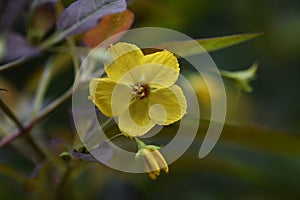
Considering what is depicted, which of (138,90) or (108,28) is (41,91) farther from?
(138,90)

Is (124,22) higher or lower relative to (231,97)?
higher

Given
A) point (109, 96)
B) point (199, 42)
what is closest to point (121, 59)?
point (109, 96)

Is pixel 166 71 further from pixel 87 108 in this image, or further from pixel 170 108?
pixel 87 108

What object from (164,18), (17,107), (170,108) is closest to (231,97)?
(164,18)

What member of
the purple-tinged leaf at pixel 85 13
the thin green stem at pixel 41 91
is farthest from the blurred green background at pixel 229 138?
the purple-tinged leaf at pixel 85 13

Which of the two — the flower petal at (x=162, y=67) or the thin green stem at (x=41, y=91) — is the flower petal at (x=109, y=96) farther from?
the thin green stem at (x=41, y=91)

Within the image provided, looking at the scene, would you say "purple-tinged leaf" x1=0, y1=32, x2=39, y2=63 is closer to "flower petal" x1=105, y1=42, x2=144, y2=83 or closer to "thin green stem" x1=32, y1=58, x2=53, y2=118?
"thin green stem" x1=32, y1=58, x2=53, y2=118

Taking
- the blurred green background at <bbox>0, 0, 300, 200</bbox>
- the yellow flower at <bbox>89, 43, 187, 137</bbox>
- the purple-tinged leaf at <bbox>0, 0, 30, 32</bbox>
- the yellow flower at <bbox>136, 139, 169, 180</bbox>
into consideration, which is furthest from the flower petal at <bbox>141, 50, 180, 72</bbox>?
the purple-tinged leaf at <bbox>0, 0, 30, 32</bbox>
